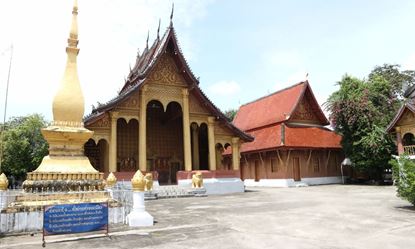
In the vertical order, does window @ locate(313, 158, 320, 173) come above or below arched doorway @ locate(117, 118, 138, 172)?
below

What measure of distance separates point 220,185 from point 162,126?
→ 249 inches

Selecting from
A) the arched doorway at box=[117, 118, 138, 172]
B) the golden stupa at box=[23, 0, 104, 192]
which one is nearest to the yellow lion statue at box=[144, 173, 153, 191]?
the arched doorway at box=[117, 118, 138, 172]

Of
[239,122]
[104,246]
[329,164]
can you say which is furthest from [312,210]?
[239,122]

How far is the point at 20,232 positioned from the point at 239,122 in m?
27.0

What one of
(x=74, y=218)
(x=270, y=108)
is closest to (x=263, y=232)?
(x=74, y=218)

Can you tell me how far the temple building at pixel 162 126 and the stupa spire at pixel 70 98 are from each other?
6.11 meters

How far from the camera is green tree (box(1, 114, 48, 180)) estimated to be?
113 feet

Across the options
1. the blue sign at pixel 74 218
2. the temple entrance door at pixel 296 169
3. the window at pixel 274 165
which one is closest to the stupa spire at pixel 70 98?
the blue sign at pixel 74 218

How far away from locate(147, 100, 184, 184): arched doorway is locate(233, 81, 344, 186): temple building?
6.34 meters

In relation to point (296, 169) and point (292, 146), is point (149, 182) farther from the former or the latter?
point (296, 169)

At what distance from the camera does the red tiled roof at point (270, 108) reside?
1064 inches

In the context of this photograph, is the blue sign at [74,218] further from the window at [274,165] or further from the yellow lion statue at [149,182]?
the window at [274,165]

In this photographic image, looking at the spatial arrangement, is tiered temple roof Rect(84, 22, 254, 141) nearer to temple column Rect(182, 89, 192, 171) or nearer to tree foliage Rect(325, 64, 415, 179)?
temple column Rect(182, 89, 192, 171)

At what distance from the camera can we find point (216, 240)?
6828mm
